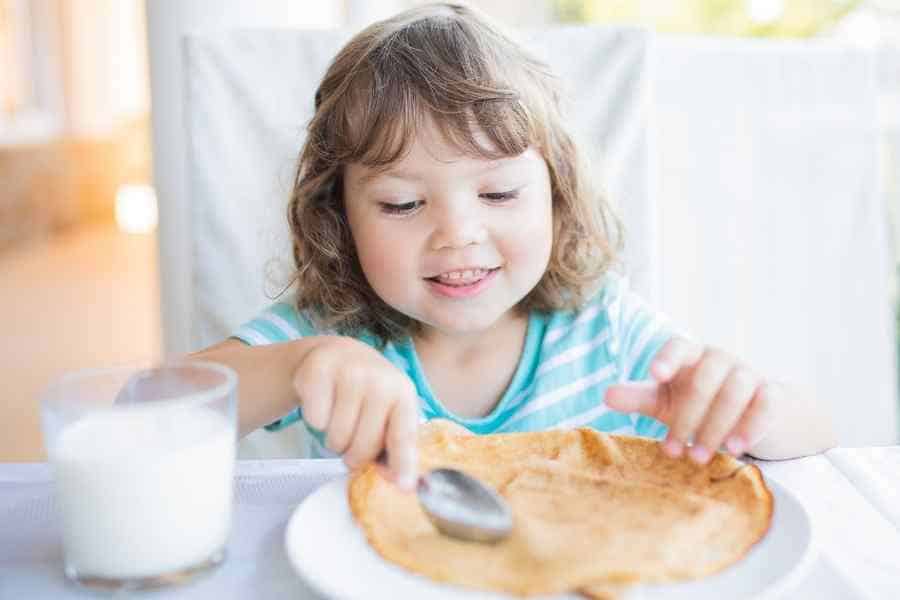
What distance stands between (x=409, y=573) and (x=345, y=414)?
0.53ft

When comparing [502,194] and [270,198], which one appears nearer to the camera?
[502,194]

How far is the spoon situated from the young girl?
21 mm

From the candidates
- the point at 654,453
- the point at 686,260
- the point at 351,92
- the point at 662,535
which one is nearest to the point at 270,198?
the point at 351,92

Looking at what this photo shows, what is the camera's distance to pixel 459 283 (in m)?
1.02

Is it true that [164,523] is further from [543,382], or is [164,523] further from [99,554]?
[543,382]

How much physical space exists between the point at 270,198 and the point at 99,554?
0.81 m

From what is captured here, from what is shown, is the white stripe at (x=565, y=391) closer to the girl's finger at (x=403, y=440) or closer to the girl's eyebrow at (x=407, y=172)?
the girl's eyebrow at (x=407, y=172)

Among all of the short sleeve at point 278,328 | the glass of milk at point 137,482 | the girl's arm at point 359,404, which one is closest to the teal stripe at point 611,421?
the short sleeve at point 278,328

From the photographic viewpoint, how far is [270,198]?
1.32 meters

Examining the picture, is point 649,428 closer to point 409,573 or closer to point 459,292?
point 459,292

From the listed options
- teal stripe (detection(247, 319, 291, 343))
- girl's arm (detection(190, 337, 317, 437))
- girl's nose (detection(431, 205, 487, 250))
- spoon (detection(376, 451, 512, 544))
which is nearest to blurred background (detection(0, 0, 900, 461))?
teal stripe (detection(247, 319, 291, 343))

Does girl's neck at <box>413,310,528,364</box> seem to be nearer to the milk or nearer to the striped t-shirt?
the striped t-shirt

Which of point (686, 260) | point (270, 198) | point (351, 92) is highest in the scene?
point (351, 92)

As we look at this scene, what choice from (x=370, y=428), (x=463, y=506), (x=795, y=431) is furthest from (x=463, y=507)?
(x=795, y=431)
